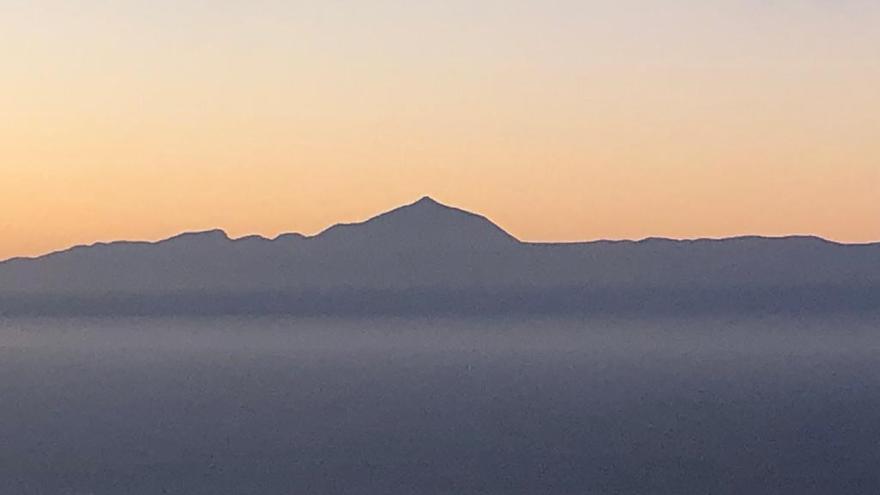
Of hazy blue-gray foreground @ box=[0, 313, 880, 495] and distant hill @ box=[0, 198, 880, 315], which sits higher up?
distant hill @ box=[0, 198, 880, 315]

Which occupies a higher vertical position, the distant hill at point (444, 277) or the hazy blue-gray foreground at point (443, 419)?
the distant hill at point (444, 277)

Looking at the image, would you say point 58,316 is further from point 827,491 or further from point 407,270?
point 827,491

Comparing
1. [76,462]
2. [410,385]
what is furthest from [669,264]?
[76,462]

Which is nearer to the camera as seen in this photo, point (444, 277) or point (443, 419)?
point (443, 419)

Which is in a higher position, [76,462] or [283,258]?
[283,258]

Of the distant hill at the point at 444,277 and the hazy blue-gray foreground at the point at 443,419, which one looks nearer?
the hazy blue-gray foreground at the point at 443,419
